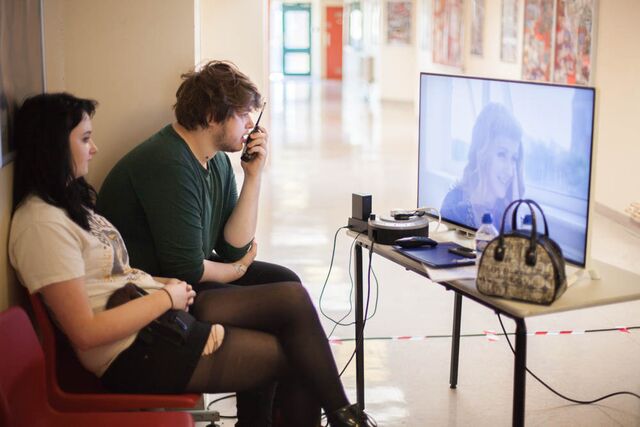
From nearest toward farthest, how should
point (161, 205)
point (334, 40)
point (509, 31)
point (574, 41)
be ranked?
point (161, 205) < point (574, 41) < point (509, 31) < point (334, 40)


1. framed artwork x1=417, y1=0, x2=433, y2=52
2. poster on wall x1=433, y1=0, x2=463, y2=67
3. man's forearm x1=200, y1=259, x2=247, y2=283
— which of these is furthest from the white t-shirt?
framed artwork x1=417, y1=0, x2=433, y2=52

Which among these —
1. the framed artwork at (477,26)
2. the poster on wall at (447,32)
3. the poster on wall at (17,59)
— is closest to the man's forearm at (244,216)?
the poster on wall at (17,59)

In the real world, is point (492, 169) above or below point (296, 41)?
below

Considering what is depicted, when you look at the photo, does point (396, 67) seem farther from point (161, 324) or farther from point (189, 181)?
point (161, 324)

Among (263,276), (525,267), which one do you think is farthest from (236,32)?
(525,267)

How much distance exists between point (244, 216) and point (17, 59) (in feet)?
3.13

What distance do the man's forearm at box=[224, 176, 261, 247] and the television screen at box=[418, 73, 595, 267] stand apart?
0.62 meters

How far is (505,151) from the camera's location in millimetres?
2613

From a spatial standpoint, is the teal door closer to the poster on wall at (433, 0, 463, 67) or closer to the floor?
the poster on wall at (433, 0, 463, 67)

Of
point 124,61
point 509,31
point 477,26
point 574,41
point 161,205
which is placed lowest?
point 161,205

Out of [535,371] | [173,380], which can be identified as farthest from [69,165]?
[535,371]

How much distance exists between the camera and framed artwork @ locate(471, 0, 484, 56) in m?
11.8

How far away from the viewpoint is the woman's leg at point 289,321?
2393 millimetres

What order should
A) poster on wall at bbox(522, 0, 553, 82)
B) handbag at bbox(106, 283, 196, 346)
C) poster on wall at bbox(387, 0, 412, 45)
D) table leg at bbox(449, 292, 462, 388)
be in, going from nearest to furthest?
handbag at bbox(106, 283, 196, 346) → table leg at bbox(449, 292, 462, 388) → poster on wall at bbox(522, 0, 553, 82) → poster on wall at bbox(387, 0, 412, 45)
